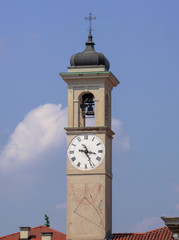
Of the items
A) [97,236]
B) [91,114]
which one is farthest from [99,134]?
[97,236]

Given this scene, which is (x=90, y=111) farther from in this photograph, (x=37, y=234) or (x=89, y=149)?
(x=37, y=234)

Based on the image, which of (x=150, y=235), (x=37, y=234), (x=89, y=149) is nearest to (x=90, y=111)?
(x=89, y=149)

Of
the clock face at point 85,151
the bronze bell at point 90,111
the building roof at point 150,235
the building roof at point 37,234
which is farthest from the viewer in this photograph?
the building roof at point 37,234

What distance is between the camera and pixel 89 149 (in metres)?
68.1

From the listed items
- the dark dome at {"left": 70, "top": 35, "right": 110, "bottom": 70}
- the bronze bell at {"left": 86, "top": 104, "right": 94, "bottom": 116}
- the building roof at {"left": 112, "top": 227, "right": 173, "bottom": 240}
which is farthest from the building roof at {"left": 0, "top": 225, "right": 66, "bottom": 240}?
the dark dome at {"left": 70, "top": 35, "right": 110, "bottom": 70}

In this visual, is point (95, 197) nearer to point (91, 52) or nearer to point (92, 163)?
point (92, 163)

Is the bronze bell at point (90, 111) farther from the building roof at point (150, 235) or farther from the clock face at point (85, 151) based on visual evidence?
the building roof at point (150, 235)

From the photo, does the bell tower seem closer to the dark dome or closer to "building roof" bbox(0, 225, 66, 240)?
the dark dome

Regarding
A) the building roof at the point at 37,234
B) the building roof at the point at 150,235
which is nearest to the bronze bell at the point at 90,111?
the building roof at the point at 150,235

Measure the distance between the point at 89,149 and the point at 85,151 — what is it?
0.26m

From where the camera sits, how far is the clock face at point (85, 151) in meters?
68.0

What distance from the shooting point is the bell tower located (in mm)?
67188

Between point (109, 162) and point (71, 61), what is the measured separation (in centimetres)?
647

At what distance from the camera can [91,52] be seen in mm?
69625
